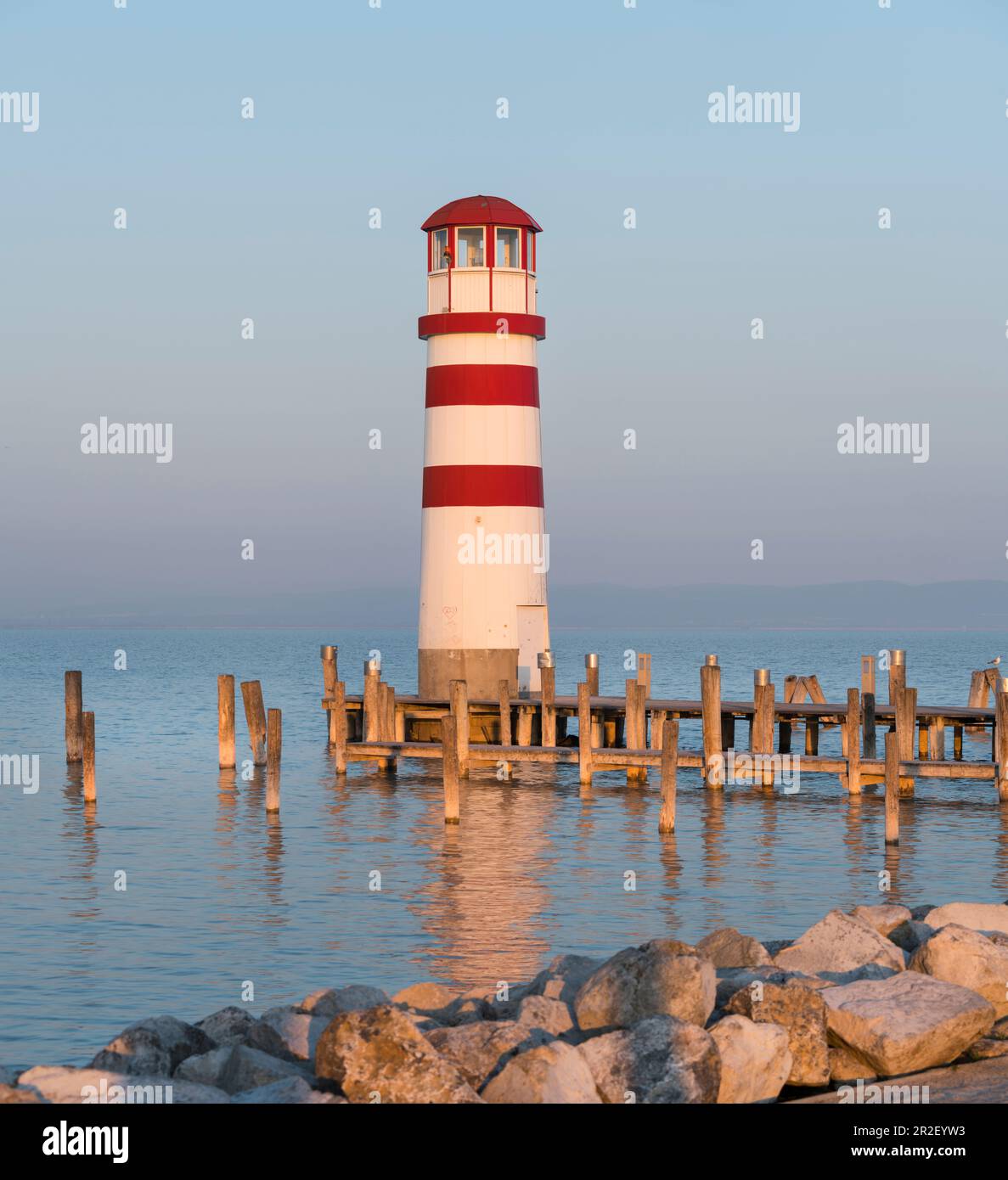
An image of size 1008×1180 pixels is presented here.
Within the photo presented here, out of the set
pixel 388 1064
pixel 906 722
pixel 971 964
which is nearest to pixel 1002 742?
pixel 906 722

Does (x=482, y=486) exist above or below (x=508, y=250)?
below

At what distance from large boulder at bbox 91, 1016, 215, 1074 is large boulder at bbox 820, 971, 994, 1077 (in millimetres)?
4312

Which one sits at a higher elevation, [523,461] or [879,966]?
[523,461]

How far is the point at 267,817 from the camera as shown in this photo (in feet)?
89.3

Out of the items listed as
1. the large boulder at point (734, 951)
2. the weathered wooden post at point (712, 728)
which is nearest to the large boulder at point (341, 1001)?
the large boulder at point (734, 951)

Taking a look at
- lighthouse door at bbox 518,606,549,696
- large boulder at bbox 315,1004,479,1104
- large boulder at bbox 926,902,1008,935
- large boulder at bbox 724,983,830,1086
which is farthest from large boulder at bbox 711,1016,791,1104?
lighthouse door at bbox 518,606,549,696

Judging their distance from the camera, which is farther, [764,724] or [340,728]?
[340,728]

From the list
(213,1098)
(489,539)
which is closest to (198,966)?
(213,1098)

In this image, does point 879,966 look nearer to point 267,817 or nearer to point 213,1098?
point 213,1098

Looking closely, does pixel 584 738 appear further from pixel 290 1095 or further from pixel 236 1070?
pixel 290 1095

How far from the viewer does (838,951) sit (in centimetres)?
1337

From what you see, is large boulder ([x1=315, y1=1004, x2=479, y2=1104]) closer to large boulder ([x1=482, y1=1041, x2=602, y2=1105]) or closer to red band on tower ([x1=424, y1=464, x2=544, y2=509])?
large boulder ([x1=482, y1=1041, x2=602, y2=1105])

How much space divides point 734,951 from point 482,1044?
3.94 m
